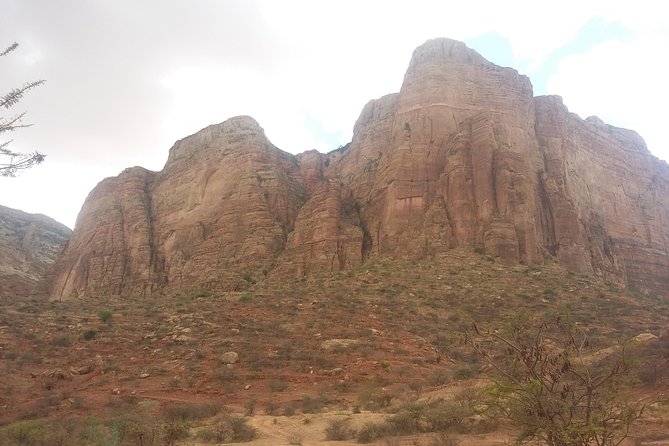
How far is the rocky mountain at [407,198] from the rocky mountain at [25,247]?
23.5ft

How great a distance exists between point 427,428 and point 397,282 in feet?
69.1

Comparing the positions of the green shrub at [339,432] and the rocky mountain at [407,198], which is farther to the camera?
the rocky mountain at [407,198]

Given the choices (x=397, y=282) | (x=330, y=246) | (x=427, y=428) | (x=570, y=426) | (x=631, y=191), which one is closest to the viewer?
(x=570, y=426)

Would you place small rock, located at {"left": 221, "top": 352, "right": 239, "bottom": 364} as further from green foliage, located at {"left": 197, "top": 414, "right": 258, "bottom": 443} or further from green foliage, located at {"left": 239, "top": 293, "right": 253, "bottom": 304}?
green foliage, located at {"left": 239, "top": 293, "right": 253, "bottom": 304}

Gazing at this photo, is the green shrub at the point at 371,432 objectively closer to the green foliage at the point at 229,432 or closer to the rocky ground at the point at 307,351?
the rocky ground at the point at 307,351

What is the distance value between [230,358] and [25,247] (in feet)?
248

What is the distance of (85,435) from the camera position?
11.5 metres

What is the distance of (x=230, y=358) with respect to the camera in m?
20.5

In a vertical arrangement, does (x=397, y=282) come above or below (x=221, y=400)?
above

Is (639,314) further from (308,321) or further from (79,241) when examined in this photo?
(79,241)

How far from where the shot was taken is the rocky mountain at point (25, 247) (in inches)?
2552

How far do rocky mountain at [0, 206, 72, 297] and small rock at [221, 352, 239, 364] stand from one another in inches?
1945

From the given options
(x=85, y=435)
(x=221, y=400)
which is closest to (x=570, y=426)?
(x=85, y=435)

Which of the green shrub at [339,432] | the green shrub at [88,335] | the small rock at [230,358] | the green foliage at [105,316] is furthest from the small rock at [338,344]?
the green foliage at [105,316]
